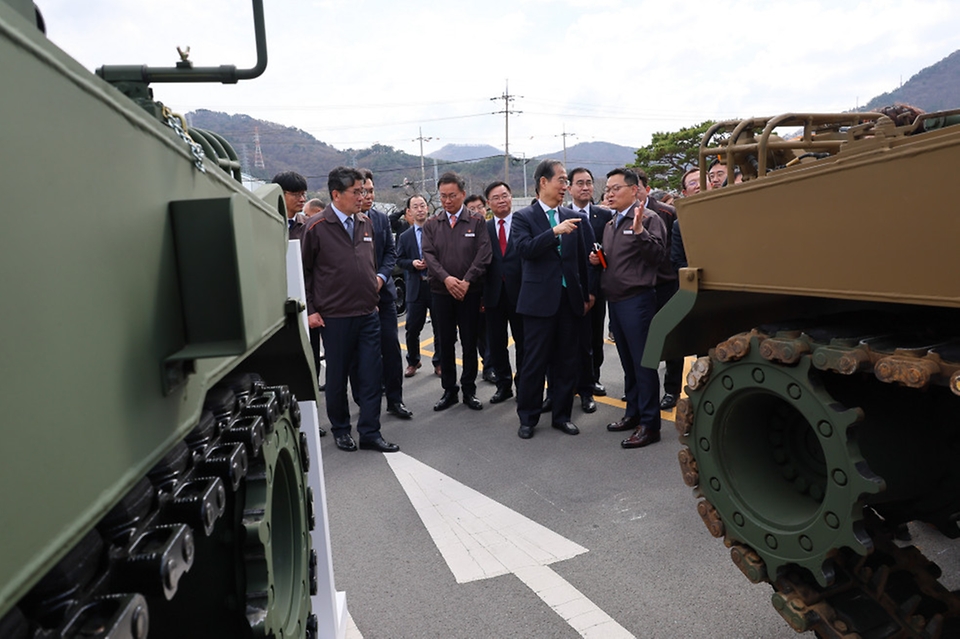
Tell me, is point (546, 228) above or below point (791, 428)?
above

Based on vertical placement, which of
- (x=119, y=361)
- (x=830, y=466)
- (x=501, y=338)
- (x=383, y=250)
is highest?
(x=119, y=361)

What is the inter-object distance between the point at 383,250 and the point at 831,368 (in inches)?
191

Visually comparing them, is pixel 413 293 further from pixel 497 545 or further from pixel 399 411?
pixel 497 545

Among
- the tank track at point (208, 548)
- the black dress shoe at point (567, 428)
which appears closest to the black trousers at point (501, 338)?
the black dress shoe at point (567, 428)

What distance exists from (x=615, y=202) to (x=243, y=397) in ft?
12.6

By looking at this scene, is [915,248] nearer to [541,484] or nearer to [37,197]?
[37,197]

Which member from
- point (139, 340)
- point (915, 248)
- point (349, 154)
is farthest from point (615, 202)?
point (349, 154)

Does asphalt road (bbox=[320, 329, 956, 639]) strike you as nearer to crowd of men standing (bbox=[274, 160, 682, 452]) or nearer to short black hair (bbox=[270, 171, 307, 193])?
crowd of men standing (bbox=[274, 160, 682, 452])

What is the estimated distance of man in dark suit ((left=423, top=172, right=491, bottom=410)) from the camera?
6566 mm

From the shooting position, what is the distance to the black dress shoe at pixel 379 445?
5461 millimetres

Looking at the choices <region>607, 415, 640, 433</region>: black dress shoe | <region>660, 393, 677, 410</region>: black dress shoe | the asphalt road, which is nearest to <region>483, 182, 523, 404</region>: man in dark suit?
the asphalt road

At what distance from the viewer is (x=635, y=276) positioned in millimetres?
5230

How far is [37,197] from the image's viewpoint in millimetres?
779

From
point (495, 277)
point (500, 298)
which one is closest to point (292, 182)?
point (495, 277)
